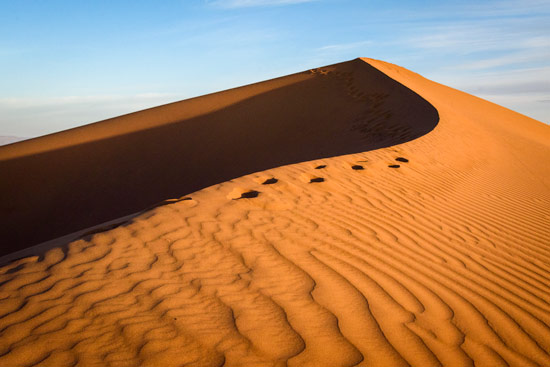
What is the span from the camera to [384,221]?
14.2 ft

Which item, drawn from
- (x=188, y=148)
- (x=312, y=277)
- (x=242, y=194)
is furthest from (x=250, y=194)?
(x=188, y=148)

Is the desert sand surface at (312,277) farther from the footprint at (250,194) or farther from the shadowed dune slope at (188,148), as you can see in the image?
the shadowed dune slope at (188,148)

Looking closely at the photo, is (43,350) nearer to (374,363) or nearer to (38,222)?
(374,363)

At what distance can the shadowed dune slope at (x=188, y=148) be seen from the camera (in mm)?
11203

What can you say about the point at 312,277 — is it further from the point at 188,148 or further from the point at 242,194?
the point at 188,148

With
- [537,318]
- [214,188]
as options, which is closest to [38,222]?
[214,188]

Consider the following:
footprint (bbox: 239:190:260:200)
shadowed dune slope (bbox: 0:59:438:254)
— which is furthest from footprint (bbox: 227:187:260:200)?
shadowed dune slope (bbox: 0:59:438:254)

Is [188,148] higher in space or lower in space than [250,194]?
lower

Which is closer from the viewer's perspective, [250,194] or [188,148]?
[250,194]

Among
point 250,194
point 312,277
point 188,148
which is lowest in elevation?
point 188,148

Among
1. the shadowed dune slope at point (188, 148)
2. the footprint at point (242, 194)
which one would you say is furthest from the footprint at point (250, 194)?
the shadowed dune slope at point (188, 148)

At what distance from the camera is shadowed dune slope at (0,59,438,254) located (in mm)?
11203

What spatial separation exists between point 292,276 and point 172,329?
103 centimetres

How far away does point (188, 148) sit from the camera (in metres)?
14.6
